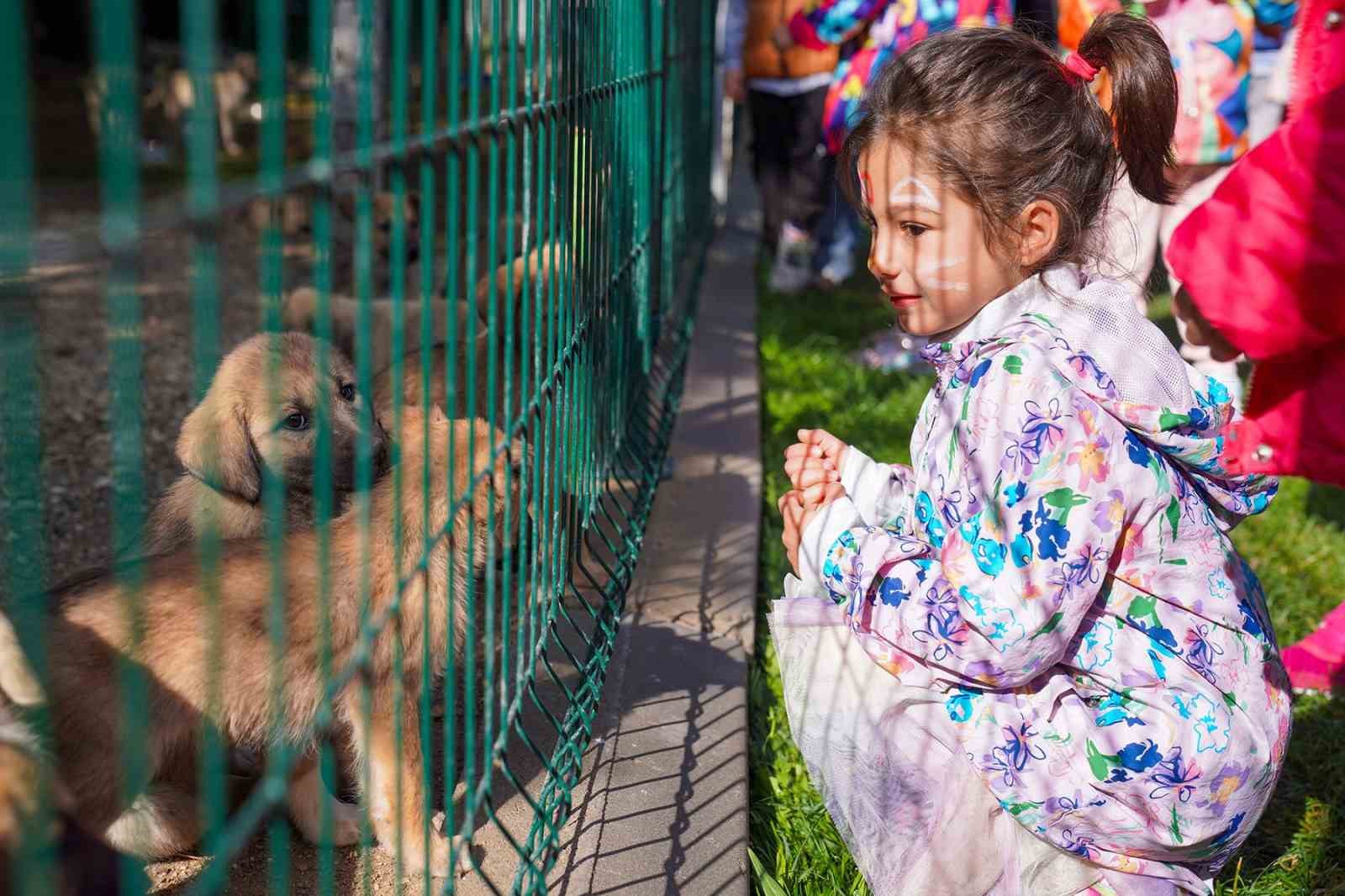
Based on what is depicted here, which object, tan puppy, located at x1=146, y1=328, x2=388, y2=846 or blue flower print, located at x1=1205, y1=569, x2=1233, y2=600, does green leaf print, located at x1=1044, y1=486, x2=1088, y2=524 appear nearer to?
blue flower print, located at x1=1205, y1=569, x2=1233, y2=600

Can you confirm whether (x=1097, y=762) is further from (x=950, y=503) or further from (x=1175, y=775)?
(x=950, y=503)

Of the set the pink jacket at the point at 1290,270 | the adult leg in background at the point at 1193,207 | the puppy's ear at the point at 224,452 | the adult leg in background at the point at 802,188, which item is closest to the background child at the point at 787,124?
the adult leg in background at the point at 802,188

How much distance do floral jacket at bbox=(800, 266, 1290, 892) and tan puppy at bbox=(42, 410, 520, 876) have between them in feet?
2.47

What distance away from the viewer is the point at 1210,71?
5.04m

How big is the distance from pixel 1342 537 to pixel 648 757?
10.5ft

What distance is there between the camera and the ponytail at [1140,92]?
8.06ft

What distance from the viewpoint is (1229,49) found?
16.5 feet

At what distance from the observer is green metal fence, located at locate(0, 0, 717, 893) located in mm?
1050

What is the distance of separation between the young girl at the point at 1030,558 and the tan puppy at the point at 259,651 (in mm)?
699

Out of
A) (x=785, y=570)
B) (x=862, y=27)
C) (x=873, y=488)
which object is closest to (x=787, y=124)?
(x=862, y=27)

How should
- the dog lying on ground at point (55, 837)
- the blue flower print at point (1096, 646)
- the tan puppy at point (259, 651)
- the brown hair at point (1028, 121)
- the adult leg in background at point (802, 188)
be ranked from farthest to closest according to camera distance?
the adult leg in background at point (802, 188)
the brown hair at point (1028, 121)
the blue flower print at point (1096, 646)
the tan puppy at point (259, 651)
the dog lying on ground at point (55, 837)

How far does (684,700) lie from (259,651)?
1262 mm

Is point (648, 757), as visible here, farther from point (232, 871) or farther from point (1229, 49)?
point (1229, 49)

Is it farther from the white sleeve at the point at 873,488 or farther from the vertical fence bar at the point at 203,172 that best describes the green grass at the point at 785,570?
the vertical fence bar at the point at 203,172
